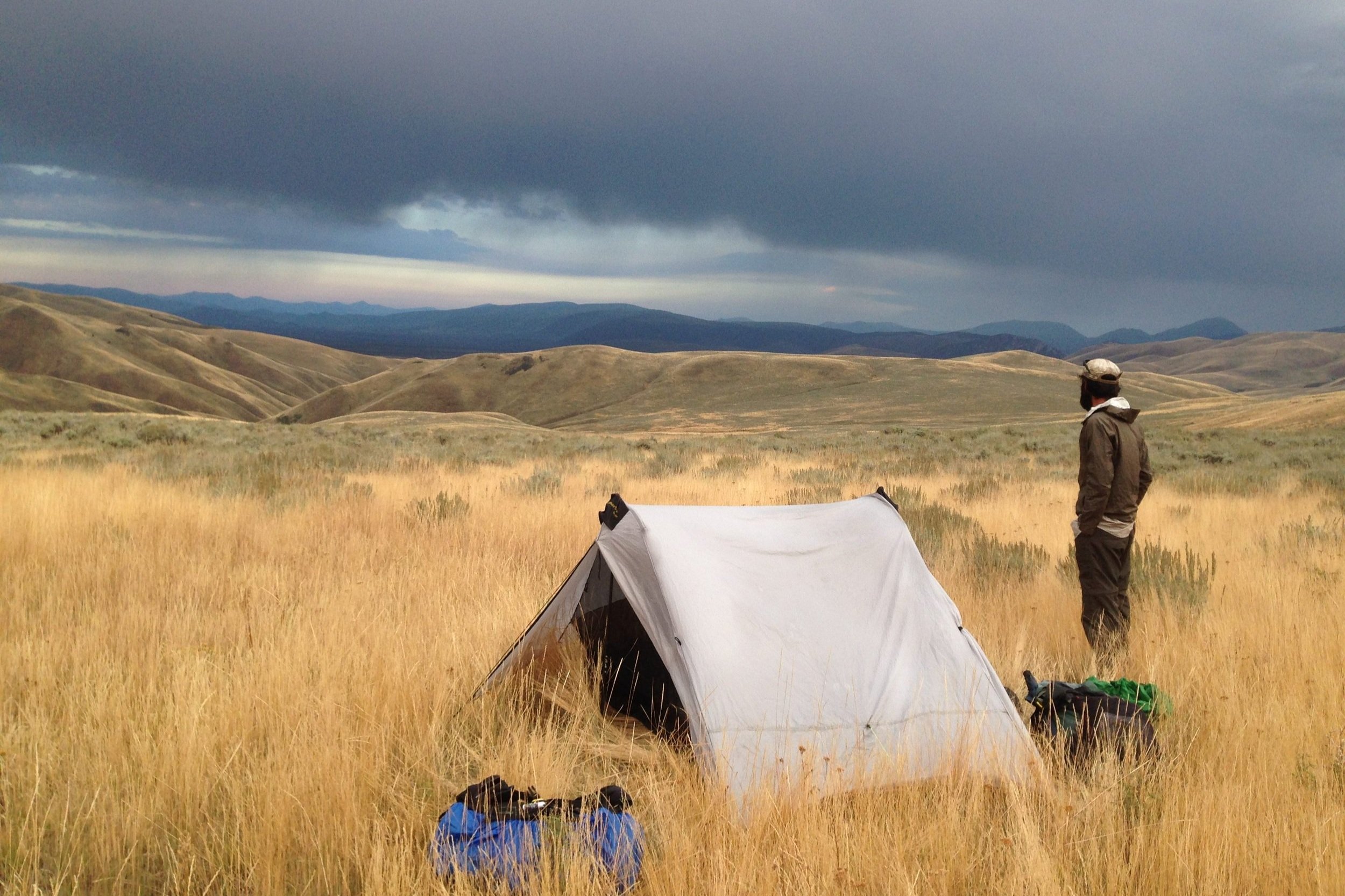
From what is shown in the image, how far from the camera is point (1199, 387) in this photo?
349ft

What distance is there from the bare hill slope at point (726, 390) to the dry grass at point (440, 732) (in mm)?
56368

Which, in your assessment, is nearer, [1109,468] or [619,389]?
[1109,468]

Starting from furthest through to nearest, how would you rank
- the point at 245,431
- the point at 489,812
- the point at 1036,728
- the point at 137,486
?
1. the point at 245,431
2. the point at 137,486
3. the point at 1036,728
4. the point at 489,812

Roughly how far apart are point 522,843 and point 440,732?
1.36 m

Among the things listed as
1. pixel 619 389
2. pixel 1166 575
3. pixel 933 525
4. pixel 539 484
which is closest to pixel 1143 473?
pixel 1166 575

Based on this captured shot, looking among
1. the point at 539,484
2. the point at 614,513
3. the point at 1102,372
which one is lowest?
the point at 539,484

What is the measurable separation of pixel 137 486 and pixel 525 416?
3757 inches

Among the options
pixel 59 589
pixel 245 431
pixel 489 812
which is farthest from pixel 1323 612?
pixel 245 431

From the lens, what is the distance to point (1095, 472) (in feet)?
17.9

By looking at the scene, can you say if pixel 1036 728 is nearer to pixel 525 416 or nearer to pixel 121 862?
pixel 121 862

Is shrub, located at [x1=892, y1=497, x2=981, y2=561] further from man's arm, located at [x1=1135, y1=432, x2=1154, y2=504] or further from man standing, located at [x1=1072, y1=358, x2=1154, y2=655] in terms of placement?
man's arm, located at [x1=1135, y1=432, x2=1154, y2=504]

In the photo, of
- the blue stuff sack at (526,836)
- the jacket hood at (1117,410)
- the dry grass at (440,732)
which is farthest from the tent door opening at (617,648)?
the jacket hood at (1117,410)

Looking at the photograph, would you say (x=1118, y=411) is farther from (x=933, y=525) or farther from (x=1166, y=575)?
(x=933, y=525)

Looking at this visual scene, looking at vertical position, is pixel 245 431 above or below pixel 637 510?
below
